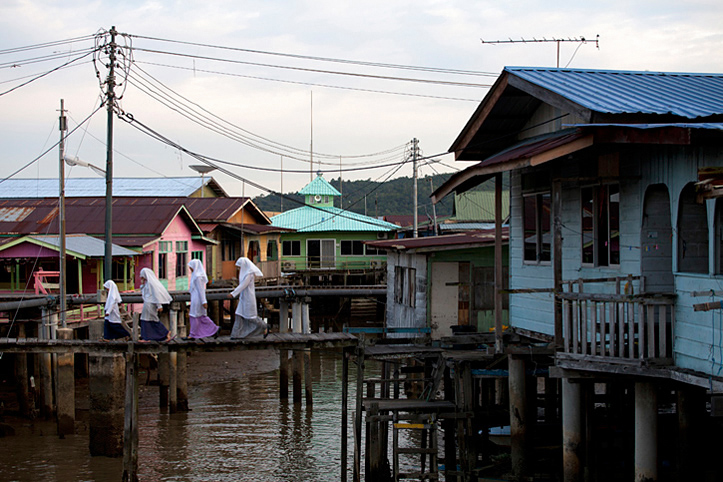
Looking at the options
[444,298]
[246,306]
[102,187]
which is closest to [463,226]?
[102,187]

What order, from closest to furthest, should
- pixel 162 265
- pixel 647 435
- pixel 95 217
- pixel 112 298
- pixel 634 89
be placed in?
pixel 647 435
pixel 634 89
pixel 112 298
pixel 162 265
pixel 95 217

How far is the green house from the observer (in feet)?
157

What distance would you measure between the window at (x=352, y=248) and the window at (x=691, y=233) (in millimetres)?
39436

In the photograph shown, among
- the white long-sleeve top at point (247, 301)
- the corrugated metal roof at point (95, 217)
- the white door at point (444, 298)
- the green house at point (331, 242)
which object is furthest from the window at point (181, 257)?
the white long-sleeve top at point (247, 301)

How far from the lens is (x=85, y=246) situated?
27.5 metres

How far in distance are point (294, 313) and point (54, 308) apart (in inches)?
403

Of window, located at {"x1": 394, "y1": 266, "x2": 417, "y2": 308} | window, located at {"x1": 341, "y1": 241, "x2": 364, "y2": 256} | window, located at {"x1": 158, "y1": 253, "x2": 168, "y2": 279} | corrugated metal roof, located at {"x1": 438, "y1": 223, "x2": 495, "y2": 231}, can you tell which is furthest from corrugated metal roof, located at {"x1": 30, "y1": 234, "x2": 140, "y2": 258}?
corrugated metal roof, located at {"x1": 438, "y1": 223, "x2": 495, "y2": 231}

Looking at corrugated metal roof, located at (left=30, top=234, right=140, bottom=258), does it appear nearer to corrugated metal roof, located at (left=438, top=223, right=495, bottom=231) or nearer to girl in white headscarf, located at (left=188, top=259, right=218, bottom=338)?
girl in white headscarf, located at (left=188, top=259, right=218, bottom=338)

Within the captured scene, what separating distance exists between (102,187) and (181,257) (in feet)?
54.7

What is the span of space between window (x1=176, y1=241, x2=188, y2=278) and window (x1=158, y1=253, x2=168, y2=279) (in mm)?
1247

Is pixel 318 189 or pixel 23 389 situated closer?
pixel 23 389

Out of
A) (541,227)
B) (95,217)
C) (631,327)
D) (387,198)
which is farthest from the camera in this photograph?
(387,198)

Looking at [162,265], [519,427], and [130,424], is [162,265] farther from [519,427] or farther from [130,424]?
[519,427]

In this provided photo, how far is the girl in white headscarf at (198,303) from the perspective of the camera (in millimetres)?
15230
